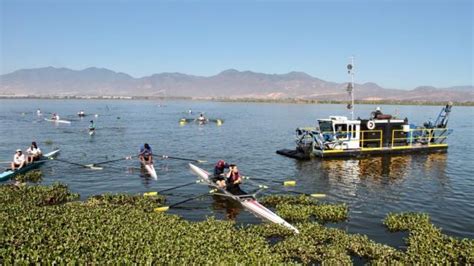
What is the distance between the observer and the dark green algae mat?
635 inches

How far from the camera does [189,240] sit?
59.0 feet

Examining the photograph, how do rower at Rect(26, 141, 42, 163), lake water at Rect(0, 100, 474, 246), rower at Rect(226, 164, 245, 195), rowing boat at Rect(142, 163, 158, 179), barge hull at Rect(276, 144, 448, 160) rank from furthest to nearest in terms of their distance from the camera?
barge hull at Rect(276, 144, 448, 160) → rower at Rect(26, 141, 42, 163) → rowing boat at Rect(142, 163, 158, 179) → rower at Rect(226, 164, 245, 195) → lake water at Rect(0, 100, 474, 246)

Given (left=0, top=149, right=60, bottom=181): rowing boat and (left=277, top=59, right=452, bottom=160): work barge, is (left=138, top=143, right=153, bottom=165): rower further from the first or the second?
(left=277, top=59, right=452, bottom=160): work barge

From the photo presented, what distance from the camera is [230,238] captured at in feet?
61.7

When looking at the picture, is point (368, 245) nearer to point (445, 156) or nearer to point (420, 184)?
point (420, 184)

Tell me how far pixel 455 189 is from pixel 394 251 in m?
17.9

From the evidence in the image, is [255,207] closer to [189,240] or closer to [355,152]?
[189,240]

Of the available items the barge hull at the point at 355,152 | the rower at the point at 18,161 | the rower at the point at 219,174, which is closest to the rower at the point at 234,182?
the rower at the point at 219,174

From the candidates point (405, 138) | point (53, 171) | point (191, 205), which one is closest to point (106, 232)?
point (191, 205)

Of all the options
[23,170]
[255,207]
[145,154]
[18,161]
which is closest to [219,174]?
[255,207]

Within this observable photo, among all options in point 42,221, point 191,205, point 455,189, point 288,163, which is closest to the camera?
point 42,221

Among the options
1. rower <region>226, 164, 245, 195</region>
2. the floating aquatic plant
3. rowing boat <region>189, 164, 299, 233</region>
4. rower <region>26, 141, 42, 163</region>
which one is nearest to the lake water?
rowing boat <region>189, 164, 299, 233</region>

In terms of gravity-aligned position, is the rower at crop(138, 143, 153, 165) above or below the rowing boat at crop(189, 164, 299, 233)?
above

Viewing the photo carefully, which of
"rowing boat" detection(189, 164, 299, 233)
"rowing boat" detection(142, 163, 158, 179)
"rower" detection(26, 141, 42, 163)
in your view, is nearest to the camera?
"rowing boat" detection(189, 164, 299, 233)
